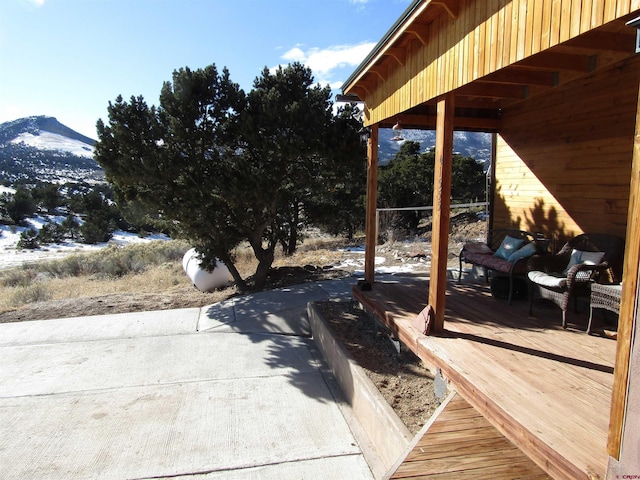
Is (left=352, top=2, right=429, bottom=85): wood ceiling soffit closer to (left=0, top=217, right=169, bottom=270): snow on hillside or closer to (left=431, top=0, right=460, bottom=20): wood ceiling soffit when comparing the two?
(left=431, top=0, right=460, bottom=20): wood ceiling soffit

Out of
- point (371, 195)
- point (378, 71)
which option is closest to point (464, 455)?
point (371, 195)

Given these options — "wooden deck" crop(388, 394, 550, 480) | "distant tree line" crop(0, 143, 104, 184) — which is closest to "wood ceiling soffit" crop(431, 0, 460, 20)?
"wooden deck" crop(388, 394, 550, 480)

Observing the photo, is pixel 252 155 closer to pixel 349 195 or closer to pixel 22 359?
pixel 349 195

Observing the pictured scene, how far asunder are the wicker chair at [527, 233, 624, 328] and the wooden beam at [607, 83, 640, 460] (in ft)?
7.04

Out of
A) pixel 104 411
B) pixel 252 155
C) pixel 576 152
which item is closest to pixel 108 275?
pixel 252 155

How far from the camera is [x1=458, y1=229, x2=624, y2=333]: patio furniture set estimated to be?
3.50 metres

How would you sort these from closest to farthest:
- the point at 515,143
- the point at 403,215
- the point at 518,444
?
the point at 518,444
the point at 515,143
the point at 403,215

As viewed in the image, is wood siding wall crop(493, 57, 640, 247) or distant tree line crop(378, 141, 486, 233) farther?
distant tree line crop(378, 141, 486, 233)

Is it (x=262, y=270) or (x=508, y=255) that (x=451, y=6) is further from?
(x=262, y=270)

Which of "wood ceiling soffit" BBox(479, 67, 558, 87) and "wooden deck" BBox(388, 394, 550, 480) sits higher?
"wood ceiling soffit" BBox(479, 67, 558, 87)

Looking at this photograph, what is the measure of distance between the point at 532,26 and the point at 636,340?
6.19 ft

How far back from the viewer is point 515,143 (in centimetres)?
588

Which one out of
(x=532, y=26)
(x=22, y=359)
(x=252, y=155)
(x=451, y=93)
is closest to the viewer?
(x=532, y=26)

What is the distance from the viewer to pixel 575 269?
11.5 feet
